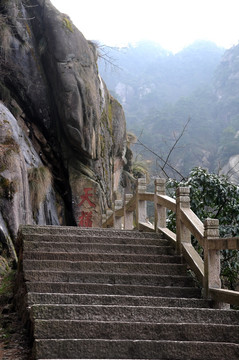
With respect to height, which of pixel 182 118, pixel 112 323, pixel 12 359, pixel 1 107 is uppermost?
pixel 182 118

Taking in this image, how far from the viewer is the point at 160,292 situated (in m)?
5.70

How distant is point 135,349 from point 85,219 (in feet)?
35.4

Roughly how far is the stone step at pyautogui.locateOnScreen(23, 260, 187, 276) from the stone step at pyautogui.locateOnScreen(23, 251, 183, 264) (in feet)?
0.73

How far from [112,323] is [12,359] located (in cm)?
91

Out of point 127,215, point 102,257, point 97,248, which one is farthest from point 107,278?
point 127,215

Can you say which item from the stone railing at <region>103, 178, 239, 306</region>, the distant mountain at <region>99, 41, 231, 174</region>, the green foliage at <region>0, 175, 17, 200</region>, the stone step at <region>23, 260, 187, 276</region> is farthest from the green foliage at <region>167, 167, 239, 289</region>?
the distant mountain at <region>99, 41, 231, 174</region>

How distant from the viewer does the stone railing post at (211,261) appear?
5.58 metres

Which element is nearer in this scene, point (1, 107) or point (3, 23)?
point (1, 107)

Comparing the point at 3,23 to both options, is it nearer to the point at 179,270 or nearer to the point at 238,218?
the point at 238,218

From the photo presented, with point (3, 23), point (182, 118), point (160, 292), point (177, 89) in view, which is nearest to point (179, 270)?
point (160, 292)

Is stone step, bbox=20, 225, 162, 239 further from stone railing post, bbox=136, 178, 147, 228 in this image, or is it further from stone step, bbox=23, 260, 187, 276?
stone railing post, bbox=136, 178, 147, 228

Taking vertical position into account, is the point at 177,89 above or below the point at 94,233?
above

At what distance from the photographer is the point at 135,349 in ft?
13.0

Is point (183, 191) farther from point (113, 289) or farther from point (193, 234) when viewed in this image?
point (113, 289)
